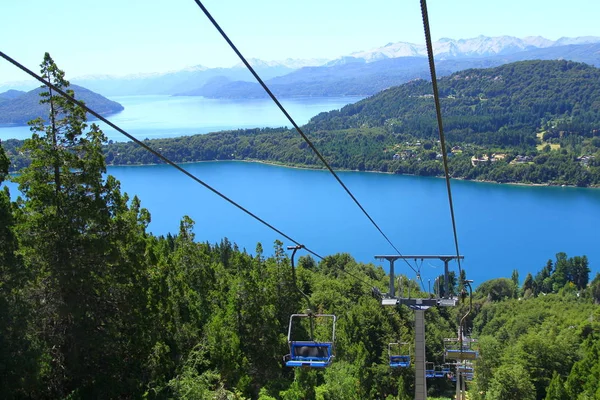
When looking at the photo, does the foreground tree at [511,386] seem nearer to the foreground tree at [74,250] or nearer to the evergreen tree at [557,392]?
the evergreen tree at [557,392]

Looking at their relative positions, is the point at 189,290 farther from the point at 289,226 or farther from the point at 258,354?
the point at 289,226

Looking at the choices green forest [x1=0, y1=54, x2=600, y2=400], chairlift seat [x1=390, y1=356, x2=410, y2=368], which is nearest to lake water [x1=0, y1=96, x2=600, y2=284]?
green forest [x1=0, y1=54, x2=600, y2=400]

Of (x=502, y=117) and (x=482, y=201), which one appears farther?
(x=502, y=117)

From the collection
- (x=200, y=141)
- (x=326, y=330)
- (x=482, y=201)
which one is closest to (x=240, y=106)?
(x=200, y=141)

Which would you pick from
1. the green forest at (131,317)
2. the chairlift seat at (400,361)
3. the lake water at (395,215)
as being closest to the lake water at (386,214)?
the lake water at (395,215)

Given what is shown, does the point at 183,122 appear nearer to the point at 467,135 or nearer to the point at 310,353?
the point at 467,135

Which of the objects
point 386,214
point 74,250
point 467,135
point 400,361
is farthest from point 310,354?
point 467,135

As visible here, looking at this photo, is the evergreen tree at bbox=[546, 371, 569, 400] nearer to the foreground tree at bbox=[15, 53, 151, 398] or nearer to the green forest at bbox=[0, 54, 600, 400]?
the green forest at bbox=[0, 54, 600, 400]
